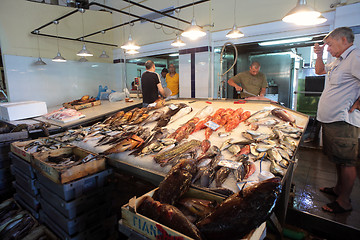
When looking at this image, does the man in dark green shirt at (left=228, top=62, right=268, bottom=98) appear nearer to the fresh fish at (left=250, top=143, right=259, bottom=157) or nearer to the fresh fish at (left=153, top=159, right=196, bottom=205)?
the fresh fish at (left=250, top=143, right=259, bottom=157)

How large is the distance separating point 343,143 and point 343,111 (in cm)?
41

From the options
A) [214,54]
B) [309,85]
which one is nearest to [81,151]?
[214,54]

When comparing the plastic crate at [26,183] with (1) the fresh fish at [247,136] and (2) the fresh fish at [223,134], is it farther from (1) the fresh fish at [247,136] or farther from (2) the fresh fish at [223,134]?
(1) the fresh fish at [247,136]

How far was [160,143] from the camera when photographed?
2475mm

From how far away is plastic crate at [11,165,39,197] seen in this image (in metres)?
2.44

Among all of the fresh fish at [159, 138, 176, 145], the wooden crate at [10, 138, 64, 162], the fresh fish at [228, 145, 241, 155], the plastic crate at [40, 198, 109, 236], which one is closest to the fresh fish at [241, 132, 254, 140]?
the fresh fish at [228, 145, 241, 155]

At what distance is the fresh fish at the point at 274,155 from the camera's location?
6.31ft

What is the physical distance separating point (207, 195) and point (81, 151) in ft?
5.66

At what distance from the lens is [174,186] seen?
1503 millimetres

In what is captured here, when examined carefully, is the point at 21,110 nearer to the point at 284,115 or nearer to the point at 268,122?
the point at 268,122

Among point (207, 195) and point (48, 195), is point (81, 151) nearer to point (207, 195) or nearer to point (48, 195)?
point (48, 195)

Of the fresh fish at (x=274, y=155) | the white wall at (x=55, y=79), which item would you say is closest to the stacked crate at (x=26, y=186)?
the fresh fish at (x=274, y=155)

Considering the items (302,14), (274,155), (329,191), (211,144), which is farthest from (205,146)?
(329,191)

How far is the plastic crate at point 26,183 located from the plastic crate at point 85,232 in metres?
0.30
